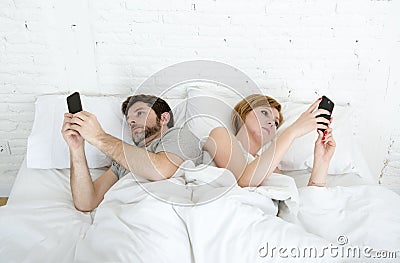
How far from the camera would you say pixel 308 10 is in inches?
71.8

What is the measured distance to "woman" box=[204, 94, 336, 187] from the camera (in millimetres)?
1488

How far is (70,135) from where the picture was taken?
1466 mm

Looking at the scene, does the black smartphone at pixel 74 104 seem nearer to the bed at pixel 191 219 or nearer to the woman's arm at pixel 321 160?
the bed at pixel 191 219

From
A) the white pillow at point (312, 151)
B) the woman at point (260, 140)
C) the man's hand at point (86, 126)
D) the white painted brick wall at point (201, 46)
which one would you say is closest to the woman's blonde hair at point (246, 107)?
the woman at point (260, 140)

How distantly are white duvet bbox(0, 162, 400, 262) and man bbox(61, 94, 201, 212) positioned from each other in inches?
2.0

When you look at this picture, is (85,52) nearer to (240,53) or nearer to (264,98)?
(240,53)

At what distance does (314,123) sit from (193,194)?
0.50 metres

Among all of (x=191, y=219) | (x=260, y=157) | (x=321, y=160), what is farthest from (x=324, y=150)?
(x=191, y=219)

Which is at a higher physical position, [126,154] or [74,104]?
[74,104]

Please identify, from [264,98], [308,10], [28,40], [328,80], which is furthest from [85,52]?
[328,80]

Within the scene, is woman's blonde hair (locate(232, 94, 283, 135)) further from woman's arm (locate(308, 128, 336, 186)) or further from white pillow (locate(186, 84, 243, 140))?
woman's arm (locate(308, 128, 336, 186))

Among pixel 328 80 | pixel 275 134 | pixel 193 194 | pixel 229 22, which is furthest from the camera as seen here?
pixel 328 80

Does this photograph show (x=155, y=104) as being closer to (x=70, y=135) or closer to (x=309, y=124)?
(x=70, y=135)

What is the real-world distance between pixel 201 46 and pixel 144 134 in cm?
51
